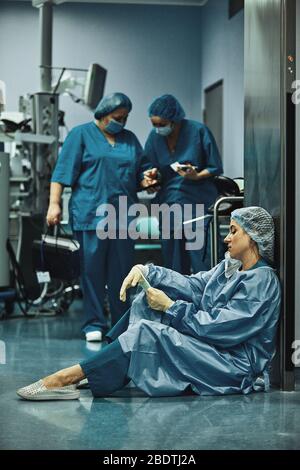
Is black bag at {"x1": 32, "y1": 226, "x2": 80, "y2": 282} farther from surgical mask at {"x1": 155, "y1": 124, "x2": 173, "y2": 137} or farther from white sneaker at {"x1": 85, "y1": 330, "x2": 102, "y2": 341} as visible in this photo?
surgical mask at {"x1": 155, "y1": 124, "x2": 173, "y2": 137}

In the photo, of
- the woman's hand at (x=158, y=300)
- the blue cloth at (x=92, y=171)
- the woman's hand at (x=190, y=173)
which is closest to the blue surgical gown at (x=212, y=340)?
the woman's hand at (x=158, y=300)

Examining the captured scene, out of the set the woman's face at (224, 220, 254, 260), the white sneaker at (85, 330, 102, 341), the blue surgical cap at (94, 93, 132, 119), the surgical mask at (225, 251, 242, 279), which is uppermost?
the blue surgical cap at (94, 93, 132, 119)

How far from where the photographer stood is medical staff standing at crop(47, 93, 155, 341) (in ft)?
15.7

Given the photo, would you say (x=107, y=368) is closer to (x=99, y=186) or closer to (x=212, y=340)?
(x=212, y=340)

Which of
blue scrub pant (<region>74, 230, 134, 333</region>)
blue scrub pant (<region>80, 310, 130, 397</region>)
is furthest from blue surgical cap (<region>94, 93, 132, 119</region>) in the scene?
blue scrub pant (<region>80, 310, 130, 397</region>)

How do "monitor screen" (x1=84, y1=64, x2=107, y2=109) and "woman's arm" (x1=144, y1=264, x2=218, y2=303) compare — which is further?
"monitor screen" (x1=84, y1=64, x2=107, y2=109)

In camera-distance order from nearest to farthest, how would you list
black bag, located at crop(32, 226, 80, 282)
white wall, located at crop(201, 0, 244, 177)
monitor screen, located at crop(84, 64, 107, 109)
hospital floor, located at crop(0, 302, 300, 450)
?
1. hospital floor, located at crop(0, 302, 300, 450)
2. black bag, located at crop(32, 226, 80, 282)
3. monitor screen, located at crop(84, 64, 107, 109)
4. white wall, located at crop(201, 0, 244, 177)

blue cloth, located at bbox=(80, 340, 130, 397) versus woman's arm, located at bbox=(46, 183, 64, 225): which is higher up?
woman's arm, located at bbox=(46, 183, 64, 225)

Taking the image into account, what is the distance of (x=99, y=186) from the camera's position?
15.7 ft

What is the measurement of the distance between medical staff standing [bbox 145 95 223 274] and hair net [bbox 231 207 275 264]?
4.68ft

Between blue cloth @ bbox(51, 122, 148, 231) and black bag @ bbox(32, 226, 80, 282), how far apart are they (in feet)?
1.26

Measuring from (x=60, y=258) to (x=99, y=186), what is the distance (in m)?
0.74

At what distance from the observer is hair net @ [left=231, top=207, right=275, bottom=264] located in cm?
331

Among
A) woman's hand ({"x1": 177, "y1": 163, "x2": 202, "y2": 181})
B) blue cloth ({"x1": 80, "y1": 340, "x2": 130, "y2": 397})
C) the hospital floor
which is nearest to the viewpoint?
the hospital floor
